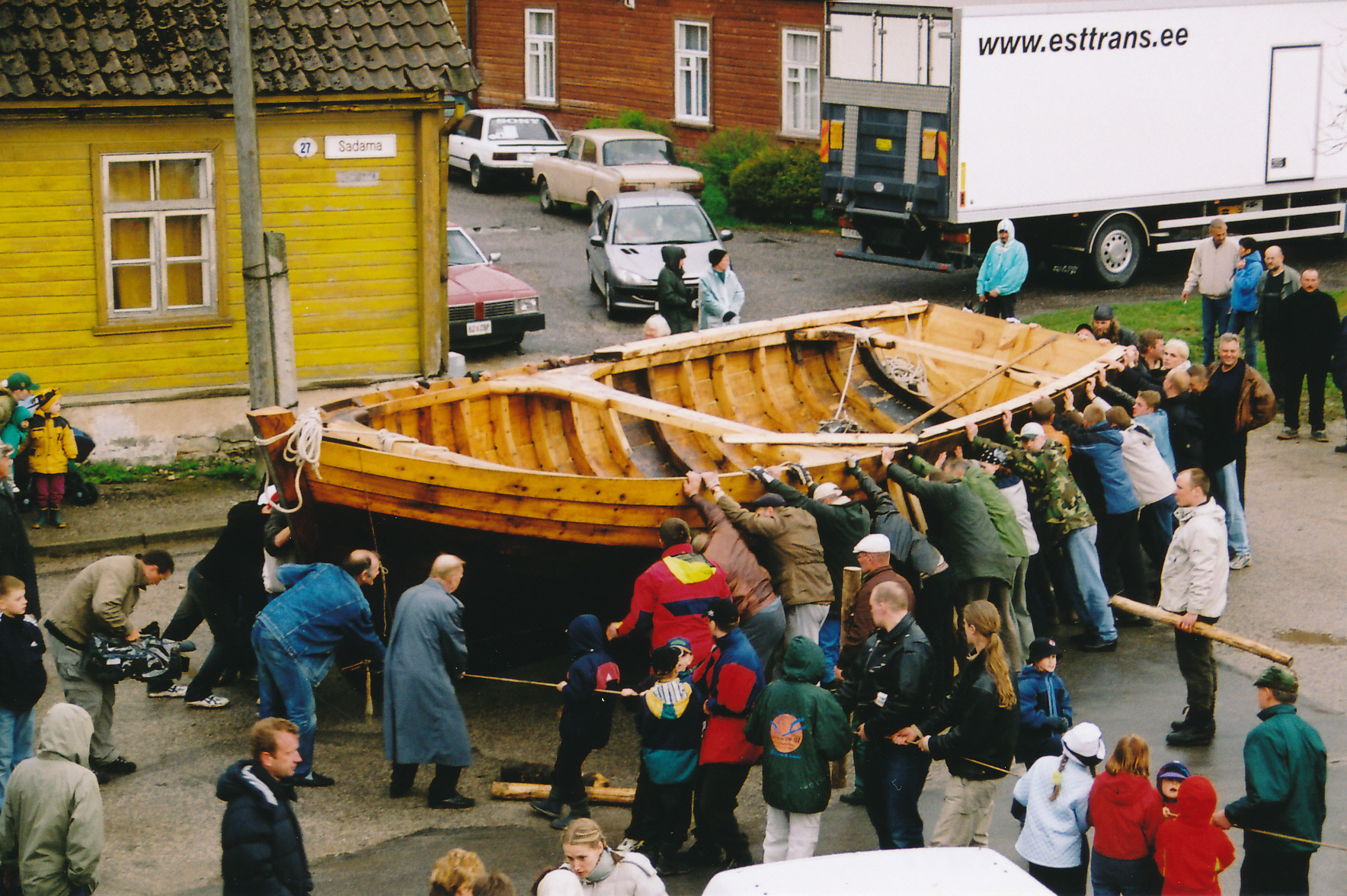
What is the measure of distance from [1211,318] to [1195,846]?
1138 centimetres

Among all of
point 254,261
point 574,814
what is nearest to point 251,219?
point 254,261

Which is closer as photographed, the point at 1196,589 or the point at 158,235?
the point at 1196,589

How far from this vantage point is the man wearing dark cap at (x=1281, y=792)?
6.52 metres

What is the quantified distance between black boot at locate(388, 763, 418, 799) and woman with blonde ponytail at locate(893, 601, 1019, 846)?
2.95m

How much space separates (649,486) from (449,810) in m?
2.29

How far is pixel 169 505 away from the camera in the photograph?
1358 cm

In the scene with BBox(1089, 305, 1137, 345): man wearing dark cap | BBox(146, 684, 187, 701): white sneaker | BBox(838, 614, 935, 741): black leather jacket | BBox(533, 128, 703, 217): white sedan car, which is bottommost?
BBox(146, 684, 187, 701): white sneaker

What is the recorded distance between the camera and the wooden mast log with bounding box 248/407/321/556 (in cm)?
906

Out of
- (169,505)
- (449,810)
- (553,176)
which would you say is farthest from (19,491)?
(553,176)

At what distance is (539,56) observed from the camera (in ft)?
114

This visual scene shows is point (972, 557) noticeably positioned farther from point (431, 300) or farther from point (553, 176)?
point (553, 176)

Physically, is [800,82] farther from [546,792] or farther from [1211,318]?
[546,792]

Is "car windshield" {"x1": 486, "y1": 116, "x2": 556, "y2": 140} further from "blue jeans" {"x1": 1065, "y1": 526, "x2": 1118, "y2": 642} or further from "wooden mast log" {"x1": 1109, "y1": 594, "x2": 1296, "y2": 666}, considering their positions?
"wooden mast log" {"x1": 1109, "y1": 594, "x2": 1296, "y2": 666}

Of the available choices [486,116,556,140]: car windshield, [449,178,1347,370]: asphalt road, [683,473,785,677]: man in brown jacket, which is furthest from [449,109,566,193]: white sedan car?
[683,473,785,677]: man in brown jacket
